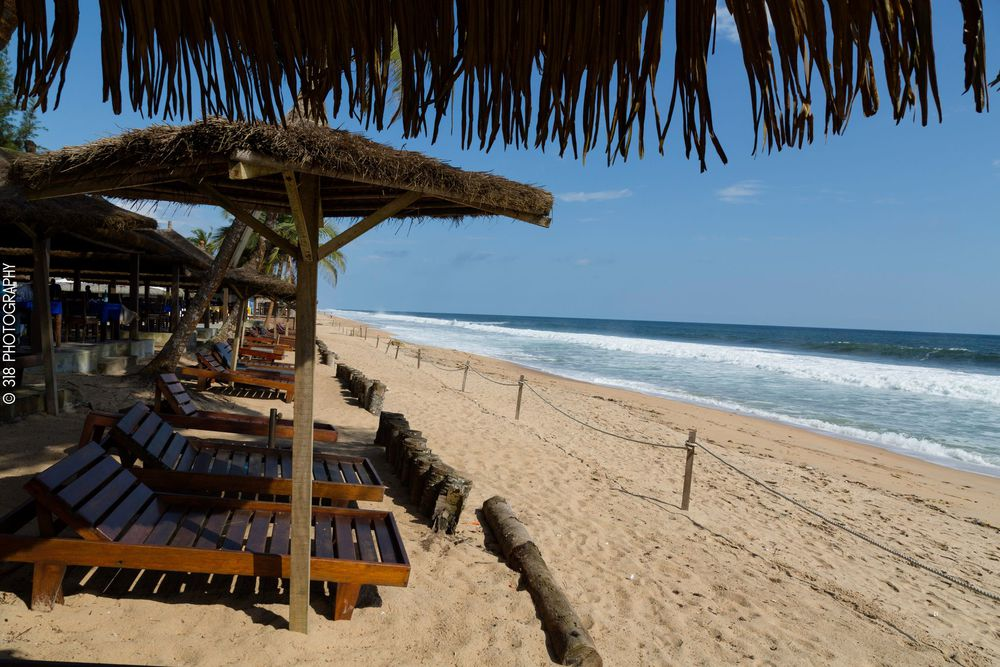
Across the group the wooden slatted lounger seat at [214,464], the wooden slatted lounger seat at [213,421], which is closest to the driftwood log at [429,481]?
the wooden slatted lounger seat at [214,464]

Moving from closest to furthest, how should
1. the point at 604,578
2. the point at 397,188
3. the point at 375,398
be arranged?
the point at 397,188
the point at 604,578
the point at 375,398

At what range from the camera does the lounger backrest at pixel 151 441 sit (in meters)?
3.91

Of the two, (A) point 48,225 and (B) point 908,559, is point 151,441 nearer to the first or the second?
(A) point 48,225

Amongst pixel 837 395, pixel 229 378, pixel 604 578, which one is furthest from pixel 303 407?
pixel 837 395

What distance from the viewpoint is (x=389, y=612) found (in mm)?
3293

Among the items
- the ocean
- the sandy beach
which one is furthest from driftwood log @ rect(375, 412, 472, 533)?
the ocean

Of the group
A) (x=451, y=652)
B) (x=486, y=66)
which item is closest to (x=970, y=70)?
(x=486, y=66)

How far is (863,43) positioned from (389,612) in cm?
333

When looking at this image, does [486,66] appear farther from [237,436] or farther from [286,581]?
[237,436]

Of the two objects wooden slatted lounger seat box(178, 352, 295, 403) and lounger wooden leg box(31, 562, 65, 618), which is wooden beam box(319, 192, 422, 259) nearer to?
lounger wooden leg box(31, 562, 65, 618)

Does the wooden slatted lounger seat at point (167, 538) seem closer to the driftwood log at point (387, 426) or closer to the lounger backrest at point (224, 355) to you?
the driftwood log at point (387, 426)

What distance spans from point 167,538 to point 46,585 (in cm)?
53

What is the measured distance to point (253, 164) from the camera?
2.24 metres

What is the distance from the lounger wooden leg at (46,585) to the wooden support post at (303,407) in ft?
3.69
